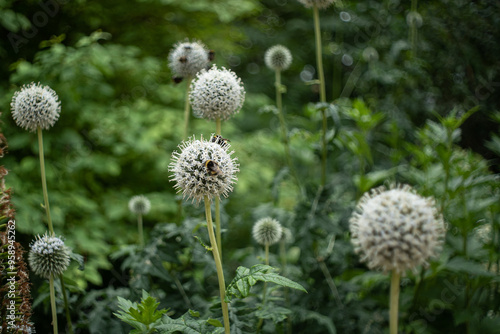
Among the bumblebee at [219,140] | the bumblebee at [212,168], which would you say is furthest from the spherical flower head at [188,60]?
the bumblebee at [212,168]

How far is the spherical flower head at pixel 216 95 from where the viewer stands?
2049mm

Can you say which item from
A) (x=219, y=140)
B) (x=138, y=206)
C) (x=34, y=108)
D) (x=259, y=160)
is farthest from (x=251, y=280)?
(x=259, y=160)

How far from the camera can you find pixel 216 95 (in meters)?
2.04

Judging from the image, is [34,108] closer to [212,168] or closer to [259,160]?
[212,168]

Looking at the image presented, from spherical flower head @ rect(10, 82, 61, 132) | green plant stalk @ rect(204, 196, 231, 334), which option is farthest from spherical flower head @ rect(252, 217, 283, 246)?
spherical flower head @ rect(10, 82, 61, 132)

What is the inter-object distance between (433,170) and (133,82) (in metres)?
3.97

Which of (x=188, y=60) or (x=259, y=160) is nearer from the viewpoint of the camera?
(x=188, y=60)

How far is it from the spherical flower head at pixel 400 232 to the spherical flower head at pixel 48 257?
164 centimetres

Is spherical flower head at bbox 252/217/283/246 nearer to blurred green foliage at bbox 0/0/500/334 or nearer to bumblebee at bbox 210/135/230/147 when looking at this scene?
blurred green foliage at bbox 0/0/500/334

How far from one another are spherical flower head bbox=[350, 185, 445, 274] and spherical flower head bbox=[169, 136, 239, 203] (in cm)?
71

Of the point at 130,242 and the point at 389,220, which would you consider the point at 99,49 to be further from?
the point at 389,220

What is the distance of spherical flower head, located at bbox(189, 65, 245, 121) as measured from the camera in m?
2.05

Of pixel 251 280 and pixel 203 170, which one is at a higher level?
pixel 203 170

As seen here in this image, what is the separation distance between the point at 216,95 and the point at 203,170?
617mm
